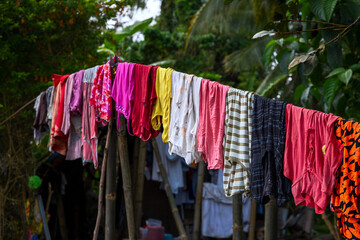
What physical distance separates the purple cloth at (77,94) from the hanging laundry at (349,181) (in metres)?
2.76

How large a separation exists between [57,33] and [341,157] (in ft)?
16.6

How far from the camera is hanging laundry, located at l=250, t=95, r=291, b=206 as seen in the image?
9.44ft

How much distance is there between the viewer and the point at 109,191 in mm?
4383

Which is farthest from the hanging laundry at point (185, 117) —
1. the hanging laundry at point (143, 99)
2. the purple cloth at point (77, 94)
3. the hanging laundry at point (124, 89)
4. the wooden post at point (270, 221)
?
the purple cloth at point (77, 94)

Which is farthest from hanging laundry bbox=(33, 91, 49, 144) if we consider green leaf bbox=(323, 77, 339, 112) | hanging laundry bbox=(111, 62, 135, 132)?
green leaf bbox=(323, 77, 339, 112)

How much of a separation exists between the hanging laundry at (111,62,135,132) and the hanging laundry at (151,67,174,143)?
0.23 meters

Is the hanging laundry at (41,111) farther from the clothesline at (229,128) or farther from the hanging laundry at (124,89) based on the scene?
the hanging laundry at (124,89)

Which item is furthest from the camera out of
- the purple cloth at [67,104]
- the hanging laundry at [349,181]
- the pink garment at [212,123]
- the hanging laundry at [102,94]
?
the purple cloth at [67,104]

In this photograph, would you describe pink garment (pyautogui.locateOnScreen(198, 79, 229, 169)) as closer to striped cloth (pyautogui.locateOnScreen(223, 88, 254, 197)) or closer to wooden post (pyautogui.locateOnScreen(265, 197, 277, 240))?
striped cloth (pyautogui.locateOnScreen(223, 88, 254, 197))

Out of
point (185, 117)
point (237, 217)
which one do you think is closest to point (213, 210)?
point (237, 217)

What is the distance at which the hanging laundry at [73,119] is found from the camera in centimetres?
456

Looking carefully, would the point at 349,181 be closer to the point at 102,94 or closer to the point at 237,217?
the point at 237,217

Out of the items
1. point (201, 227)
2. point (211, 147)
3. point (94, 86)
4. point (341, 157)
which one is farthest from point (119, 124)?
point (201, 227)

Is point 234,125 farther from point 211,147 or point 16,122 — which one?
point 16,122
